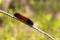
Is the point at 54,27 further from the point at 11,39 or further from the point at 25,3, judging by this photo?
the point at 25,3

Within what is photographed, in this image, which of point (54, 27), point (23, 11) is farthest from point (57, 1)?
point (54, 27)

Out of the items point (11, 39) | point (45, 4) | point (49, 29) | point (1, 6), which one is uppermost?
point (45, 4)

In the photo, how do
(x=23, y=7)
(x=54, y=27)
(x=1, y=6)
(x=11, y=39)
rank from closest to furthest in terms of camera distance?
(x=11, y=39), (x=54, y=27), (x=1, y=6), (x=23, y=7)

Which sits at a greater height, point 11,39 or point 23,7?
point 23,7

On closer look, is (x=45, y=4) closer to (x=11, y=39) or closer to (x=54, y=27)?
(x=54, y=27)

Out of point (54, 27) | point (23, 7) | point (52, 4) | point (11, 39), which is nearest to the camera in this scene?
point (11, 39)

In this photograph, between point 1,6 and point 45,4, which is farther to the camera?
point 45,4
